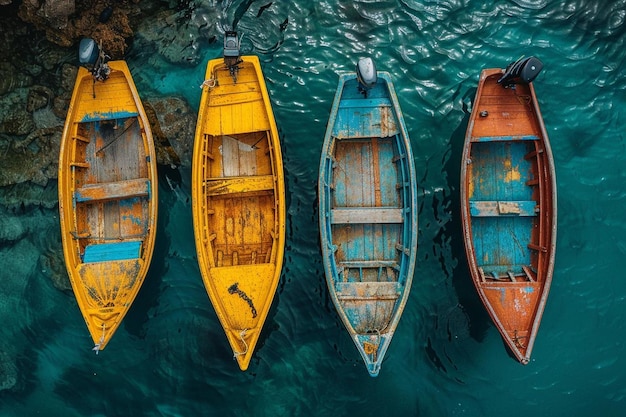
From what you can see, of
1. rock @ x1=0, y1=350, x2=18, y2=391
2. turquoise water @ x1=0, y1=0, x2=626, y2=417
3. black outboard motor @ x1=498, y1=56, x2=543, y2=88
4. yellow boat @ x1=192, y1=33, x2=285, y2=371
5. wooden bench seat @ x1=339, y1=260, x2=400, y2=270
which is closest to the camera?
black outboard motor @ x1=498, y1=56, x2=543, y2=88

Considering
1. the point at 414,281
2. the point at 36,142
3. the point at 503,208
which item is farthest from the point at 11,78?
the point at 503,208

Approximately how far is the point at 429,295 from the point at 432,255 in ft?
3.34

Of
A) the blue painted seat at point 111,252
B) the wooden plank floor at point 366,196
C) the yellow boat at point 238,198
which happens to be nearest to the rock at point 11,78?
the blue painted seat at point 111,252

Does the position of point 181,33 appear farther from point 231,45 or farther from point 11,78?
point 11,78

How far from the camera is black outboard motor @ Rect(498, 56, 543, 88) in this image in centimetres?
844

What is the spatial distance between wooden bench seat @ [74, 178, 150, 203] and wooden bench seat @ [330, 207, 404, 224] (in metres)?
4.46

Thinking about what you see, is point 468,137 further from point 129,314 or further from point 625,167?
point 129,314

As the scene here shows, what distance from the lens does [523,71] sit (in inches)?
336

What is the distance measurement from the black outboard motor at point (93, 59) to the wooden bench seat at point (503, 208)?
9.06 meters

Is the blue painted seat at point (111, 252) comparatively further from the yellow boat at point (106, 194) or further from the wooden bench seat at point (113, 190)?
the wooden bench seat at point (113, 190)

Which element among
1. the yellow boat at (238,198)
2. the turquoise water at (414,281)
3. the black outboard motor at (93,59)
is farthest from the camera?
the turquoise water at (414,281)

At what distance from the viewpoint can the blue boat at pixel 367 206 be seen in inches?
357

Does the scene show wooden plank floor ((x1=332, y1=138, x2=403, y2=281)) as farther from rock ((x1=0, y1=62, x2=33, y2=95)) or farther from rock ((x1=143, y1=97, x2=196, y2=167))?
rock ((x1=0, y1=62, x2=33, y2=95))

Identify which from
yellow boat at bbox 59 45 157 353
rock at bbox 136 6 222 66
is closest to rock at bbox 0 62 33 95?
yellow boat at bbox 59 45 157 353
